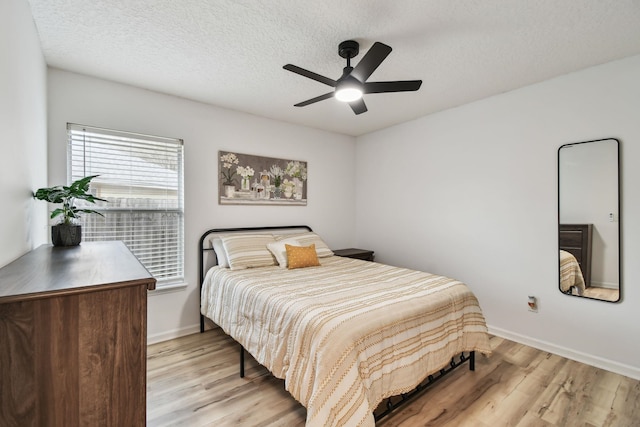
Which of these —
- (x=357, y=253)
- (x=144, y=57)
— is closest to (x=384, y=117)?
(x=357, y=253)

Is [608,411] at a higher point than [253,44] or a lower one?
lower

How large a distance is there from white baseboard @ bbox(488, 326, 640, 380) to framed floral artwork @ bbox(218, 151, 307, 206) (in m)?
2.85

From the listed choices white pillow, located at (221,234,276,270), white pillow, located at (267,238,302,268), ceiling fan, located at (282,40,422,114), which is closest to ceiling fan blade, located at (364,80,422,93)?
ceiling fan, located at (282,40,422,114)

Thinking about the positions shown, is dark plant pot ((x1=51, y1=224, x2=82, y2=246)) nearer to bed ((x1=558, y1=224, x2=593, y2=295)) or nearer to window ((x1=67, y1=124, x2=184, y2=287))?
window ((x1=67, y1=124, x2=184, y2=287))

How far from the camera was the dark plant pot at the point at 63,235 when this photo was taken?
6.34ft

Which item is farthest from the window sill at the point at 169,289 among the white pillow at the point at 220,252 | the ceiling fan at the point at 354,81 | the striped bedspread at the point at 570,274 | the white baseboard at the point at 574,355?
the striped bedspread at the point at 570,274

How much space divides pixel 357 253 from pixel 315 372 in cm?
266

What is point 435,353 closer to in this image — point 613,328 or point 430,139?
point 613,328

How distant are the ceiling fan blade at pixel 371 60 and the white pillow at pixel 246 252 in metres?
1.98

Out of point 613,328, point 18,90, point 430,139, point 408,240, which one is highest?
A: point 430,139

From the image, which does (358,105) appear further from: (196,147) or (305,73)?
(196,147)

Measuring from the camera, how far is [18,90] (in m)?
1.54

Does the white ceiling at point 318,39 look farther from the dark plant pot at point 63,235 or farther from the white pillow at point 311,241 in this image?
the white pillow at point 311,241

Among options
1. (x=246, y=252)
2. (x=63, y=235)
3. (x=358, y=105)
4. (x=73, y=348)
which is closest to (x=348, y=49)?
(x=358, y=105)
